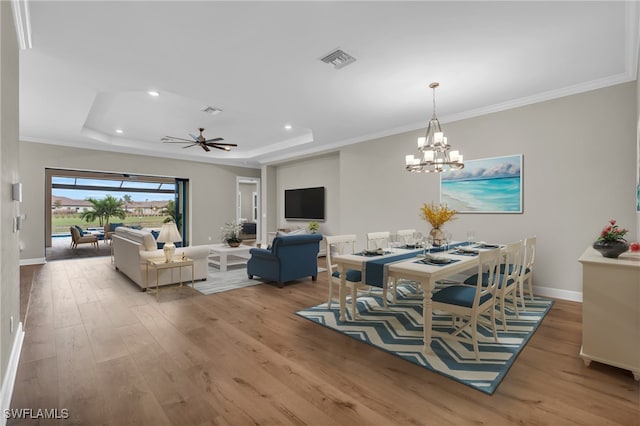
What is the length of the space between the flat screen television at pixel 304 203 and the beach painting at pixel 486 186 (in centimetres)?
365

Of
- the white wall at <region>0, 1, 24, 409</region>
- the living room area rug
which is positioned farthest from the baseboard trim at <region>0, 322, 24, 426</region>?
the living room area rug

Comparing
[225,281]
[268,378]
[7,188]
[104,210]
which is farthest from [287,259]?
[104,210]

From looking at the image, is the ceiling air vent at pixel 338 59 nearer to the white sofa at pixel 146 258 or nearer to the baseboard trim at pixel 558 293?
the white sofa at pixel 146 258

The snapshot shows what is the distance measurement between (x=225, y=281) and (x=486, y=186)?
442 centimetres

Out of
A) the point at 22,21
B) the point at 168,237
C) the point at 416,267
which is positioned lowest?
the point at 416,267

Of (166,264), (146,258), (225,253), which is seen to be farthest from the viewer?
(225,253)

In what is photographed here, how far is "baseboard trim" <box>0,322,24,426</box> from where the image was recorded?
68.7 inches

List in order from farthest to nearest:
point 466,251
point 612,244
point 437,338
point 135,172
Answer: point 135,172 < point 466,251 < point 437,338 < point 612,244

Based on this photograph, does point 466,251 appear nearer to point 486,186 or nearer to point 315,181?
point 486,186

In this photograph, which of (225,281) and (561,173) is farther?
(225,281)

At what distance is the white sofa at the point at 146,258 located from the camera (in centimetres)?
457

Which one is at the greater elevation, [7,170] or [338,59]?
[338,59]

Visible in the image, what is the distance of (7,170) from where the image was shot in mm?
2018

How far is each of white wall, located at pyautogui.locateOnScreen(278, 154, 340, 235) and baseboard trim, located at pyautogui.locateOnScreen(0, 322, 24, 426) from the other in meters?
6.05
